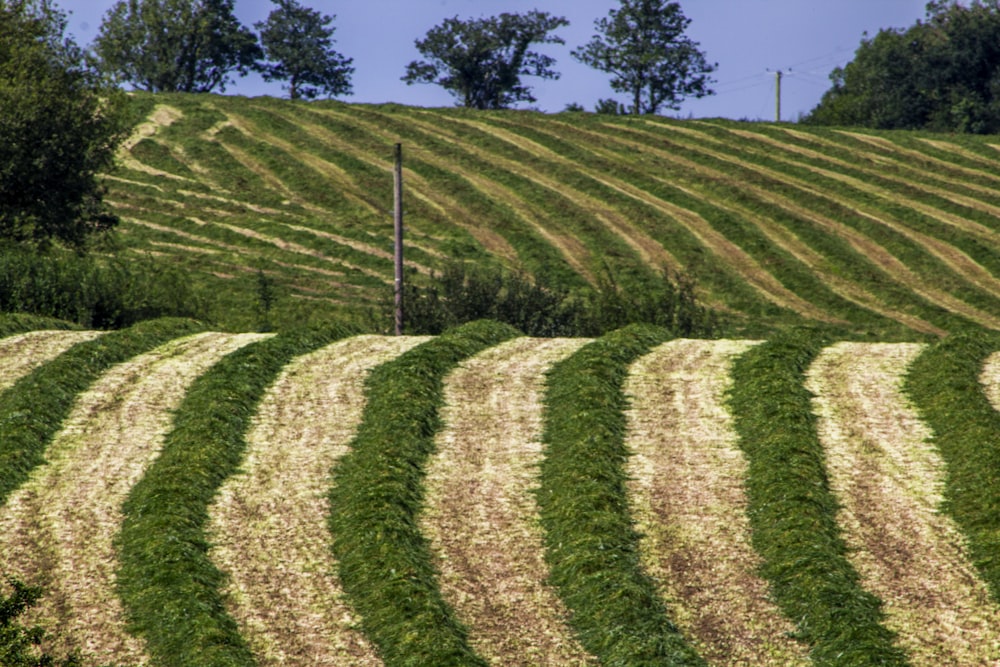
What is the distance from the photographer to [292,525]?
15906 millimetres

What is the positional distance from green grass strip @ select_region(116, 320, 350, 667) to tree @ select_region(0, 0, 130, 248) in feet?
→ 60.7

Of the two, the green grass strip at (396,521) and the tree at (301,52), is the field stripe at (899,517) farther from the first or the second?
the tree at (301,52)

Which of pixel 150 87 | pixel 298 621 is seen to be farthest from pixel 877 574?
pixel 150 87

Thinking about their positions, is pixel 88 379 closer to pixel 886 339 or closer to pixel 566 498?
pixel 566 498

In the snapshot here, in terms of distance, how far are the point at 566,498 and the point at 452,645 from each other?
4094 millimetres

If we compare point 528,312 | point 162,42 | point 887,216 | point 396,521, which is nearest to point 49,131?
point 528,312

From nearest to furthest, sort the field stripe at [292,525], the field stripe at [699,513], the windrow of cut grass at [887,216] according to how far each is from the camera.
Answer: the field stripe at [292,525] → the field stripe at [699,513] → the windrow of cut grass at [887,216]

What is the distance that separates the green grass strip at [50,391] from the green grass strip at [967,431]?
13.6 m

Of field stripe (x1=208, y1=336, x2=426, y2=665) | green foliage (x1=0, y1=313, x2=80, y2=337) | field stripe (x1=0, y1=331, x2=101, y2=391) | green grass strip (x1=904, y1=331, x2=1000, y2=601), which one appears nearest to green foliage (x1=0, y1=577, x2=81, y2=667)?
field stripe (x1=208, y1=336, x2=426, y2=665)

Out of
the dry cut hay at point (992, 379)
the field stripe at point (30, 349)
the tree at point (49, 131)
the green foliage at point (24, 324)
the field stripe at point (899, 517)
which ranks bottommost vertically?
the field stripe at point (899, 517)

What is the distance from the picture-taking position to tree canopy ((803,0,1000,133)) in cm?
9744

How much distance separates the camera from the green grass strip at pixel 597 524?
43.3 feet

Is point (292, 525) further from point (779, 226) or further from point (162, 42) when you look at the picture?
point (162, 42)

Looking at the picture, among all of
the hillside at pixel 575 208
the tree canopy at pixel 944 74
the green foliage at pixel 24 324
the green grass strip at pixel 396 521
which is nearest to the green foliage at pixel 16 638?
the green grass strip at pixel 396 521
